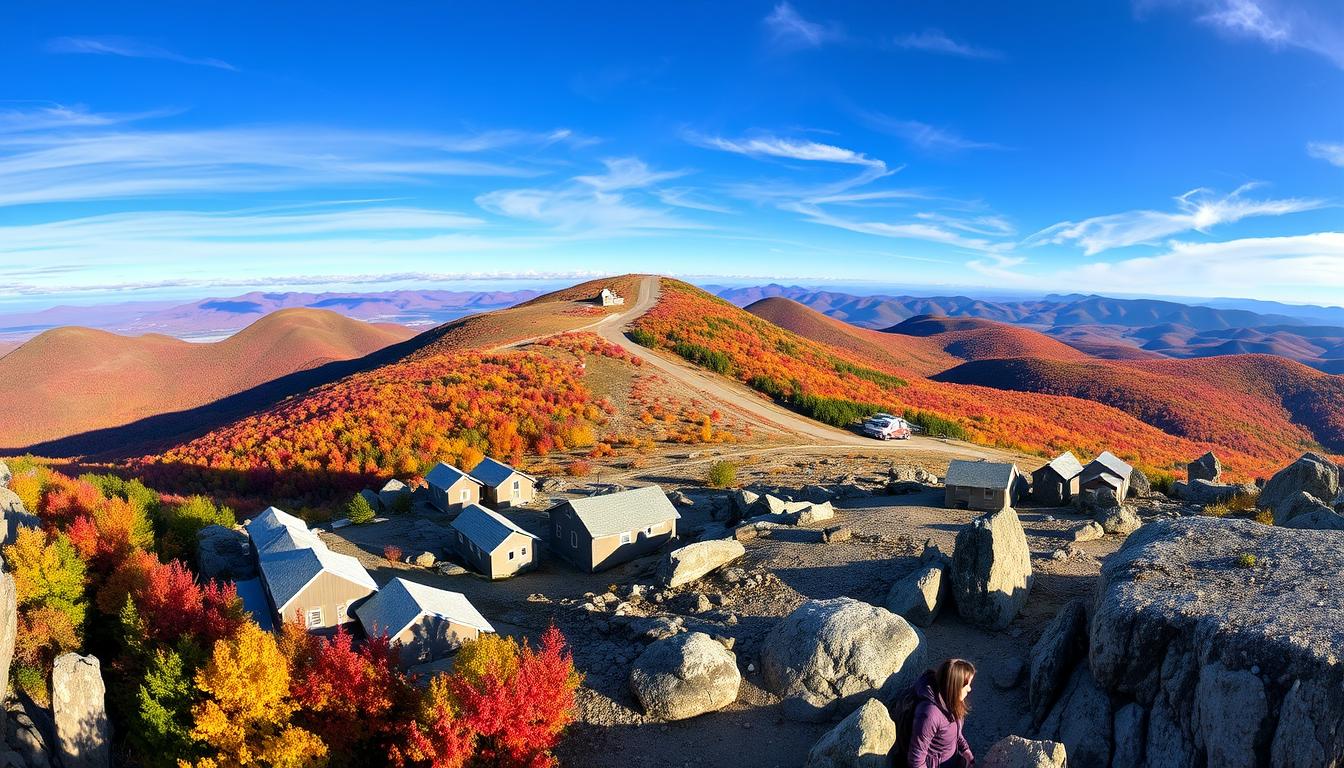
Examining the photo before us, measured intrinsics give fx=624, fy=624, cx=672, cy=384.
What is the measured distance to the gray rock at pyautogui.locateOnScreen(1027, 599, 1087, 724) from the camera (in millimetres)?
14211

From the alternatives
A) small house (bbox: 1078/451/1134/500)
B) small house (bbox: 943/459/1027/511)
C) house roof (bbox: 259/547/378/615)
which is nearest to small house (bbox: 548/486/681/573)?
house roof (bbox: 259/547/378/615)

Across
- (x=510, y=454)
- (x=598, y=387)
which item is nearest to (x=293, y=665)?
(x=510, y=454)

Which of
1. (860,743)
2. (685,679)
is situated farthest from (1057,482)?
(860,743)

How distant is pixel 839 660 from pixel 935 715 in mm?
6578

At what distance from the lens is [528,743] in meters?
13.5

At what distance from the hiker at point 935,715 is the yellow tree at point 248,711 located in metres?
12.3

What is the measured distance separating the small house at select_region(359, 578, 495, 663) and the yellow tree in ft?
11.8

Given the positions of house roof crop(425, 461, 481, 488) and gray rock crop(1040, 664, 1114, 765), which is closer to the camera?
gray rock crop(1040, 664, 1114, 765)

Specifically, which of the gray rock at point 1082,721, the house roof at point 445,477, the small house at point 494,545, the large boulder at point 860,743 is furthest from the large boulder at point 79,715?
the gray rock at point 1082,721

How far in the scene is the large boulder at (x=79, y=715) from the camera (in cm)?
1648

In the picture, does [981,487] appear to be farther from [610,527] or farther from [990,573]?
[610,527]

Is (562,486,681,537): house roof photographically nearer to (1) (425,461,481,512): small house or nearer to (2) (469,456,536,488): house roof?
(2) (469,456,536,488): house roof

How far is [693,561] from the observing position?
2378 centimetres

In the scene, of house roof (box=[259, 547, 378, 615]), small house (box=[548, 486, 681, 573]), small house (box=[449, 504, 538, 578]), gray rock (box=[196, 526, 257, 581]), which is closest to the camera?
house roof (box=[259, 547, 378, 615])
